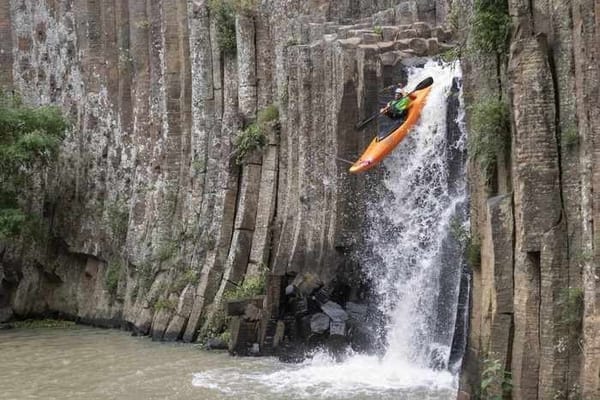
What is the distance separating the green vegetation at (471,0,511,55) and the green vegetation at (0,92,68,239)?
18.3m

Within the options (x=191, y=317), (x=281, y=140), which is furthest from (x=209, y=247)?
(x=281, y=140)

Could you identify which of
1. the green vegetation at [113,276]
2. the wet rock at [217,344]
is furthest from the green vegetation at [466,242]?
the green vegetation at [113,276]

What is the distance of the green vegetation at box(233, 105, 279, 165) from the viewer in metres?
22.0

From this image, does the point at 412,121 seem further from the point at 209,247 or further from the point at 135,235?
the point at 135,235

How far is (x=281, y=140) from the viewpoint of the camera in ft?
71.6

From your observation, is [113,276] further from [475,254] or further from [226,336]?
[475,254]

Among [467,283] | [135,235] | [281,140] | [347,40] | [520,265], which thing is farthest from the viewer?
[135,235]

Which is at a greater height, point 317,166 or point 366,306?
point 317,166

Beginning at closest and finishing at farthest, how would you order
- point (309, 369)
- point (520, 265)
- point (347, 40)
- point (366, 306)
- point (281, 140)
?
point (520, 265), point (309, 369), point (366, 306), point (347, 40), point (281, 140)

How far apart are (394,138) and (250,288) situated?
5.09 meters

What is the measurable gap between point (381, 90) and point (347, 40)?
4.96 feet

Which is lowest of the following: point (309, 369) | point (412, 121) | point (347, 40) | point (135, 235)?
point (309, 369)

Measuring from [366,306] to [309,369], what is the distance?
6.39 feet

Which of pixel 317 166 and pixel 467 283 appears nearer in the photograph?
pixel 467 283
